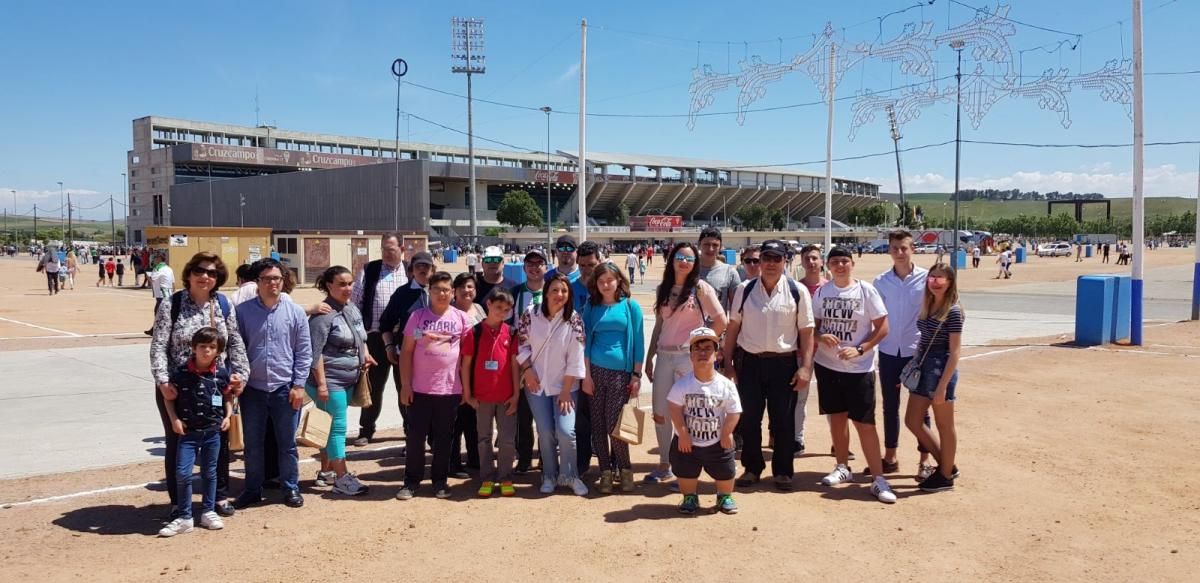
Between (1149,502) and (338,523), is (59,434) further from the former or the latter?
(1149,502)

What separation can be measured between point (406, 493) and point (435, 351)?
977 mm

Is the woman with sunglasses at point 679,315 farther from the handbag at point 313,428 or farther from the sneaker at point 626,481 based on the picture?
the handbag at point 313,428

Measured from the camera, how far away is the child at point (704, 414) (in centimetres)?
475

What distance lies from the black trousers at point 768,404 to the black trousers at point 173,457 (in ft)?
11.2

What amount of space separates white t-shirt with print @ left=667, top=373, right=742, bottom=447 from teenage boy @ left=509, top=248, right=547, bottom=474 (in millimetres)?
1443

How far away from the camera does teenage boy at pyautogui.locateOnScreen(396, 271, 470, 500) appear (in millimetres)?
5273

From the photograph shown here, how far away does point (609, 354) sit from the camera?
529cm

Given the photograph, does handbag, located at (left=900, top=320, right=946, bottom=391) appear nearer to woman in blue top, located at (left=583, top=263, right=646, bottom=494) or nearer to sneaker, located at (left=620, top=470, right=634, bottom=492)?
woman in blue top, located at (left=583, top=263, right=646, bottom=494)

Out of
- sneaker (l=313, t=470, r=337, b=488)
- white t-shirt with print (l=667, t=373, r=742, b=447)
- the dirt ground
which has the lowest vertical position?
the dirt ground

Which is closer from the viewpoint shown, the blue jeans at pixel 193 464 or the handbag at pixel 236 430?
the blue jeans at pixel 193 464

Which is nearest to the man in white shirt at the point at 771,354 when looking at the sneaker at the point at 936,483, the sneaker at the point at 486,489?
the sneaker at the point at 936,483

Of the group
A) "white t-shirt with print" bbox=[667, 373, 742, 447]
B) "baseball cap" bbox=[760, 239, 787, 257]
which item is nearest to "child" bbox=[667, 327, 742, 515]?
"white t-shirt with print" bbox=[667, 373, 742, 447]

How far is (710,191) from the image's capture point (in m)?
105

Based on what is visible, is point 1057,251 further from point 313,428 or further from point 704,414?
point 313,428
